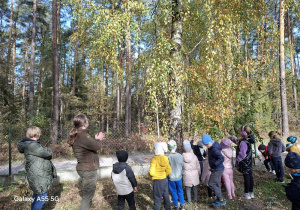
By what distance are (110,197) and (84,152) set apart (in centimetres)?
199

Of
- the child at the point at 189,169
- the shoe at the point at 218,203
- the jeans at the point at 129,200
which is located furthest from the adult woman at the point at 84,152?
the shoe at the point at 218,203

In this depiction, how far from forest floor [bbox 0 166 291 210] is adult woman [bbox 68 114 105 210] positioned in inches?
45.8

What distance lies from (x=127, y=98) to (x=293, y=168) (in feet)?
39.8

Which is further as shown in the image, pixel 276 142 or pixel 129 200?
pixel 276 142

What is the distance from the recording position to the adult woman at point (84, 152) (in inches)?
118

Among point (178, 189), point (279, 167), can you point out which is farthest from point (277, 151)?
point (178, 189)

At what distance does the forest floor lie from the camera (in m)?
3.96

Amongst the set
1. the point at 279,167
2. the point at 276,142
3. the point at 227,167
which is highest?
the point at 276,142

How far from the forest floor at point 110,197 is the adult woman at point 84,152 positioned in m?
1.16

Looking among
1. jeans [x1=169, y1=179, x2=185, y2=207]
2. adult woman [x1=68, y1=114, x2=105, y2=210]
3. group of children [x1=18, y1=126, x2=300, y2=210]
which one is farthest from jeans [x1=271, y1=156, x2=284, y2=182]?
adult woman [x1=68, y1=114, x2=105, y2=210]

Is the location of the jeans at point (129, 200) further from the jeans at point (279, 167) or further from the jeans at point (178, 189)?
the jeans at point (279, 167)

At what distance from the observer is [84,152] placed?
3.04 m

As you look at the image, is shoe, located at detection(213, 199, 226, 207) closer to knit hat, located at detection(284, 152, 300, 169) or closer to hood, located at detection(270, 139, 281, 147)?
knit hat, located at detection(284, 152, 300, 169)

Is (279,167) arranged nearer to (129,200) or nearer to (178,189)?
(178,189)
